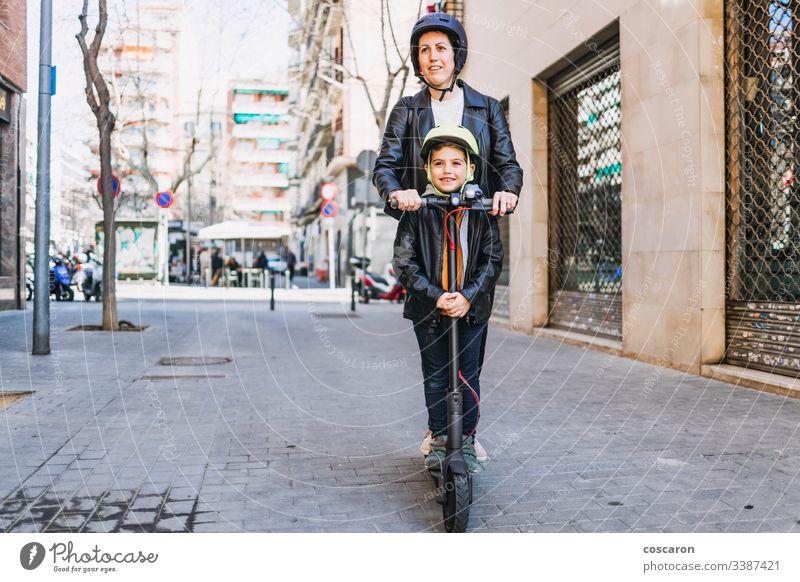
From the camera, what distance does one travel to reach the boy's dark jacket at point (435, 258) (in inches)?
127

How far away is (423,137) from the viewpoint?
3.52 metres

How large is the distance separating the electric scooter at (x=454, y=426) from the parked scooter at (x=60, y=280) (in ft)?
61.7

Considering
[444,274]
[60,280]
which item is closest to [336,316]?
[60,280]

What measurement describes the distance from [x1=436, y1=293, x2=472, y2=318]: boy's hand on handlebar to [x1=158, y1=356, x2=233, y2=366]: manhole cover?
530 cm

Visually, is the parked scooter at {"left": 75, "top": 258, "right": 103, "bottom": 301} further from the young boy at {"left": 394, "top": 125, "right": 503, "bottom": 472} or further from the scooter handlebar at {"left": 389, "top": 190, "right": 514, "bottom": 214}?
the scooter handlebar at {"left": 389, "top": 190, "right": 514, "bottom": 214}

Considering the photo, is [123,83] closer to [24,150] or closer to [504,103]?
[24,150]

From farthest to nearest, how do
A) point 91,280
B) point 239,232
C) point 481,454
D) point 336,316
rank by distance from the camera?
point 239,232 < point 91,280 < point 336,316 < point 481,454

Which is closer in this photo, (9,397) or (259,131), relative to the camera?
(9,397)

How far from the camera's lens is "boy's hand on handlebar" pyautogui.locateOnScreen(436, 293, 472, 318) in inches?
120

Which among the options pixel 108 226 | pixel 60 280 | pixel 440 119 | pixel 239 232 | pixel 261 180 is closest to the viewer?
pixel 440 119

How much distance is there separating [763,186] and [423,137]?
14.0 feet

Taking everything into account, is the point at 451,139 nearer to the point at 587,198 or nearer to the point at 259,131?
the point at 587,198
